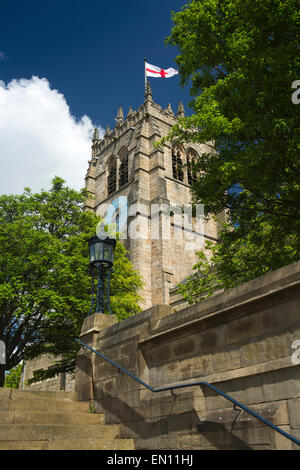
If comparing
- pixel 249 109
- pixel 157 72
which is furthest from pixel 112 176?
pixel 249 109

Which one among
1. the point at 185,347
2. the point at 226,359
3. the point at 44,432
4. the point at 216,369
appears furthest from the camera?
the point at 185,347

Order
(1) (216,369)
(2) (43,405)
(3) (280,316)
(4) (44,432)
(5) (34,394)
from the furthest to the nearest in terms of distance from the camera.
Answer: (5) (34,394)
(2) (43,405)
(4) (44,432)
(1) (216,369)
(3) (280,316)

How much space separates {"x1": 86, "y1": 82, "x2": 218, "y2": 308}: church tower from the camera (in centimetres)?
3569

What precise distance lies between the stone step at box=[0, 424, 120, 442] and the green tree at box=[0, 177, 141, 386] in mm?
11058

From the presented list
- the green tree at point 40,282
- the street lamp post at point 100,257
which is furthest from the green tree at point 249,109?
the green tree at point 40,282

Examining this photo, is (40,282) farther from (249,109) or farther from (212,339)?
(212,339)

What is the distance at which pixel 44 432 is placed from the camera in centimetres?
622

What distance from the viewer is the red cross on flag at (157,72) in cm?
4059

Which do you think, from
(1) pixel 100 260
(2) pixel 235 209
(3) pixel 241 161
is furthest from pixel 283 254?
(1) pixel 100 260

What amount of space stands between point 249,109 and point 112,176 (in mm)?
40015

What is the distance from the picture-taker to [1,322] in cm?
1897

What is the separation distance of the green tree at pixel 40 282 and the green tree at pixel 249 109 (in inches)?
370

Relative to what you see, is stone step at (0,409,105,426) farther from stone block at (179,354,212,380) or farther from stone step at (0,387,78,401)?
stone block at (179,354,212,380)

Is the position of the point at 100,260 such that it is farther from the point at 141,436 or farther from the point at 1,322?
the point at 1,322
